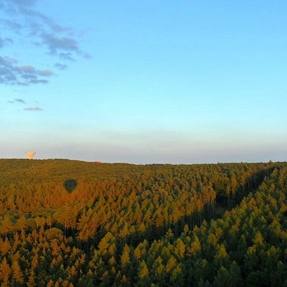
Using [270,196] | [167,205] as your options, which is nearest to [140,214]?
[167,205]

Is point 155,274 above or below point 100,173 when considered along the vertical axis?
below

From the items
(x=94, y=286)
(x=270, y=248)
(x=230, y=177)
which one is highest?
(x=230, y=177)

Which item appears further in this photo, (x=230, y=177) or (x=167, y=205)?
(x=230, y=177)

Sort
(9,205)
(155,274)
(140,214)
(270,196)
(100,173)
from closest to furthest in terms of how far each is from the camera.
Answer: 1. (155,274)
2. (270,196)
3. (140,214)
4. (9,205)
5. (100,173)

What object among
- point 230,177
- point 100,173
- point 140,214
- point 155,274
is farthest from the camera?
point 100,173

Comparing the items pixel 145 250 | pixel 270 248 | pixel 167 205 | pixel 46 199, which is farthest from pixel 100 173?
pixel 270 248

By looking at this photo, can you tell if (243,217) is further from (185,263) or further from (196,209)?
(196,209)
